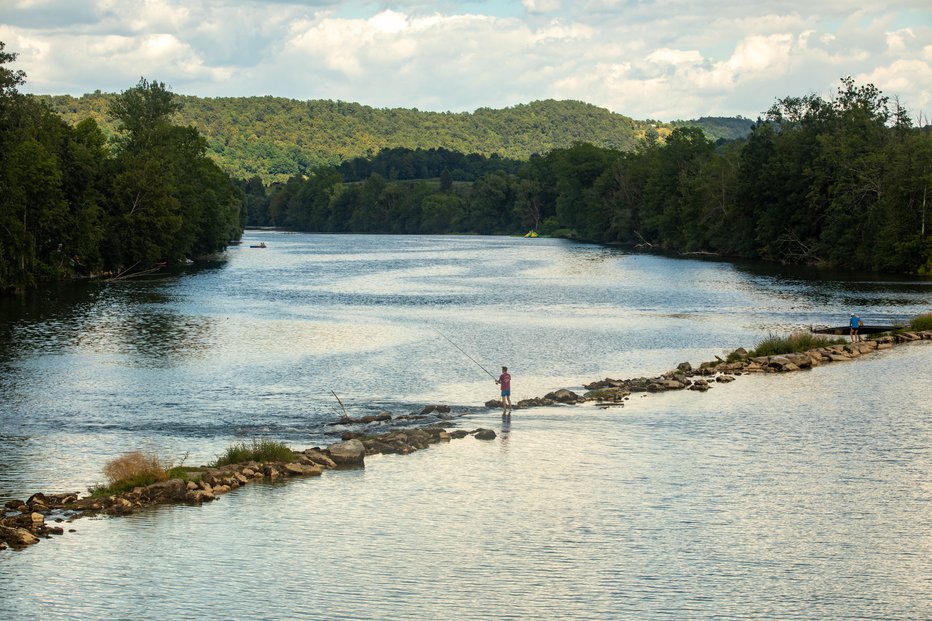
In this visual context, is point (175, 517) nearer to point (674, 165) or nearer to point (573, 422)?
point (573, 422)

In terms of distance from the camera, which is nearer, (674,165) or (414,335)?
(414,335)

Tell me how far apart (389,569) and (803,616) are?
26.6 feet

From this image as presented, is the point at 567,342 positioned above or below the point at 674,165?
below

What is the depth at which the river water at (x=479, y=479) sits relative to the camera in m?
20.4

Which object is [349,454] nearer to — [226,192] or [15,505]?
[15,505]

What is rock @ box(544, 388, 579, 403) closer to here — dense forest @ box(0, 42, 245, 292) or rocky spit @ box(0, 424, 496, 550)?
rocky spit @ box(0, 424, 496, 550)

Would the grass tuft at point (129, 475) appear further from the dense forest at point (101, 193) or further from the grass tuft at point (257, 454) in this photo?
the dense forest at point (101, 193)

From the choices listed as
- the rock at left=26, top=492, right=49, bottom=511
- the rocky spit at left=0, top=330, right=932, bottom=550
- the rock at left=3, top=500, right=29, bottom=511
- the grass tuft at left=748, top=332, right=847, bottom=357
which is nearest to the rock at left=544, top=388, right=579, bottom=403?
the rocky spit at left=0, top=330, right=932, bottom=550

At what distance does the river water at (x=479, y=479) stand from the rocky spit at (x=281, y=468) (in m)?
0.64

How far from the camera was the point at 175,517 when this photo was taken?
2495 cm

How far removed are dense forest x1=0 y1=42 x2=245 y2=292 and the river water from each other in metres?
19.0

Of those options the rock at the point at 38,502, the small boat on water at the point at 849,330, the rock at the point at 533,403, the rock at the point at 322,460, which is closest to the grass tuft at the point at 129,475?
the rock at the point at 38,502

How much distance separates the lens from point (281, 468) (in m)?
28.6

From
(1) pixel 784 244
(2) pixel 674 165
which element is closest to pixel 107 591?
(1) pixel 784 244
